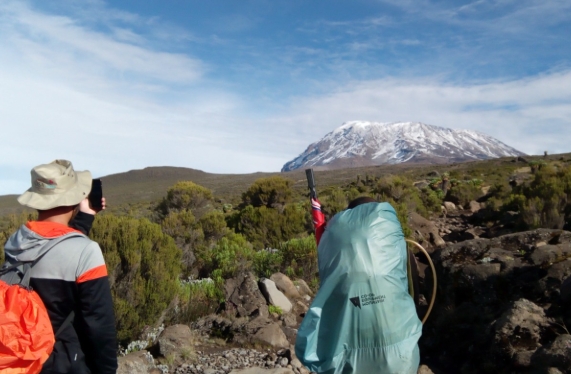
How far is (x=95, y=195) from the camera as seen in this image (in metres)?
2.64

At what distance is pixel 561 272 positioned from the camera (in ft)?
19.9

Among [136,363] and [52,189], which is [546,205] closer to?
[136,363]

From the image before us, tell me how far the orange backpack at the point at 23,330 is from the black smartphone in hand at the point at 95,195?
0.57 m

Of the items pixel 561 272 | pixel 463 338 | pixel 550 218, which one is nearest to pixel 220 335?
pixel 463 338

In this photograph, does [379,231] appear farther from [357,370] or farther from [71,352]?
[71,352]

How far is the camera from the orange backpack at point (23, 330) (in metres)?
2.04

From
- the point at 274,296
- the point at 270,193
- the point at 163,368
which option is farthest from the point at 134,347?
the point at 270,193

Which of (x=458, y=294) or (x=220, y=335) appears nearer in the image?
(x=220, y=335)

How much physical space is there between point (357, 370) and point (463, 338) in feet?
13.1

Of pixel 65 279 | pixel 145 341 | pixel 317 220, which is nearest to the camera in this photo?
pixel 65 279

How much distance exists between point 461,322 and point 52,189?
5.44 m

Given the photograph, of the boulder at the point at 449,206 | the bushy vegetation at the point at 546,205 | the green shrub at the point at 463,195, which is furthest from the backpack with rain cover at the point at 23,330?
the green shrub at the point at 463,195

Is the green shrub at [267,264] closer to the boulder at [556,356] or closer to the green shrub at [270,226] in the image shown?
the green shrub at [270,226]

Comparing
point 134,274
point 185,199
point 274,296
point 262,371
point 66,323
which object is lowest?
point 262,371
